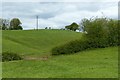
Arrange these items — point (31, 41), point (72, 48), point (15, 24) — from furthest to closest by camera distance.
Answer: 1. point (15, 24)
2. point (31, 41)
3. point (72, 48)

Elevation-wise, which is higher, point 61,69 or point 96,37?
point 96,37

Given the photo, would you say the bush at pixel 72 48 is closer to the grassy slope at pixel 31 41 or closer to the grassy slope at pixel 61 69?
the grassy slope at pixel 31 41

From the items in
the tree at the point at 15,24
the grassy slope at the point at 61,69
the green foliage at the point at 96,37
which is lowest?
the grassy slope at the point at 61,69

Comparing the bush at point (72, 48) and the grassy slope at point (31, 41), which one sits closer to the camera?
the bush at point (72, 48)

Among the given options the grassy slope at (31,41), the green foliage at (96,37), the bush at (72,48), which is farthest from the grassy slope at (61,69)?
the grassy slope at (31,41)

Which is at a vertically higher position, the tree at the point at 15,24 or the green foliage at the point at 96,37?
the tree at the point at 15,24

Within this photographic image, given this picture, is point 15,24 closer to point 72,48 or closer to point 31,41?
point 31,41

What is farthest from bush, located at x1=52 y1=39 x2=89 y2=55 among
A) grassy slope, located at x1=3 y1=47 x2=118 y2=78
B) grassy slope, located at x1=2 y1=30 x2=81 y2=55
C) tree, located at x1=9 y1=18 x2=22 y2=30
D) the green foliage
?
tree, located at x1=9 y1=18 x2=22 y2=30

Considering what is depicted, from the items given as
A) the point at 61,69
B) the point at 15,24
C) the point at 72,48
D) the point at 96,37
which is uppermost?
the point at 15,24

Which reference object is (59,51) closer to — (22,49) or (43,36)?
(22,49)

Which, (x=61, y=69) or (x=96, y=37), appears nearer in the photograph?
(x=61, y=69)

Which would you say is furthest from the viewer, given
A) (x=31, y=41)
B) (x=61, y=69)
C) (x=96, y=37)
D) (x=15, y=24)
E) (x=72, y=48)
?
(x=15, y=24)

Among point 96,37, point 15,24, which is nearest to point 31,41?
point 96,37

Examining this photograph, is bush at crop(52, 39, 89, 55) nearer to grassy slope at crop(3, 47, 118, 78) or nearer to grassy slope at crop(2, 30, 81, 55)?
grassy slope at crop(2, 30, 81, 55)
